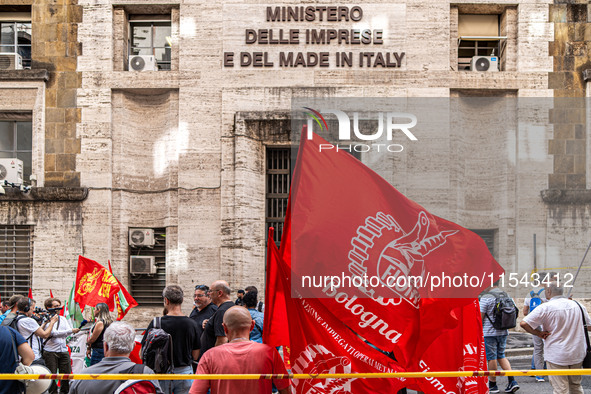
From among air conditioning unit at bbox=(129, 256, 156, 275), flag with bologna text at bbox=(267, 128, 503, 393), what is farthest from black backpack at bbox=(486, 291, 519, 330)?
air conditioning unit at bbox=(129, 256, 156, 275)

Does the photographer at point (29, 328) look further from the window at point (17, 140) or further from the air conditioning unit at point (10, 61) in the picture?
the air conditioning unit at point (10, 61)

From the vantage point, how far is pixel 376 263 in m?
4.68

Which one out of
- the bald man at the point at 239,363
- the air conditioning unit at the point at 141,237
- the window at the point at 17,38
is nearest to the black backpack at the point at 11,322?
the bald man at the point at 239,363

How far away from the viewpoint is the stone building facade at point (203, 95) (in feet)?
52.7

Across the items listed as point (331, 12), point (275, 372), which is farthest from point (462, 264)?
point (331, 12)

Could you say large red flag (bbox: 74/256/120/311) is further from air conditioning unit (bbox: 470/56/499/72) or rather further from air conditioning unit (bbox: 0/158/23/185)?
air conditioning unit (bbox: 470/56/499/72)

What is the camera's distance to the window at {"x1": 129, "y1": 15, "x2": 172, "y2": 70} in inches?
679

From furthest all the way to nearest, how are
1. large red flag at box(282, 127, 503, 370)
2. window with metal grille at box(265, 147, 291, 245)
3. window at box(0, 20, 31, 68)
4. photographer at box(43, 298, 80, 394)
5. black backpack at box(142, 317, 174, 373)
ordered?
1. window at box(0, 20, 31, 68)
2. window with metal grille at box(265, 147, 291, 245)
3. photographer at box(43, 298, 80, 394)
4. black backpack at box(142, 317, 174, 373)
5. large red flag at box(282, 127, 503, 370)

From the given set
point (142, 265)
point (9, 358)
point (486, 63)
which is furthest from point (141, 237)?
point (9, 358)

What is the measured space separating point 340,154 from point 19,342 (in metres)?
3.22

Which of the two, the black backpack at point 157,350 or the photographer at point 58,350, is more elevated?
the black backpack at point 157,350

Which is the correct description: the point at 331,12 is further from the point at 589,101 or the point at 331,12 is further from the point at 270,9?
the point at 589,101

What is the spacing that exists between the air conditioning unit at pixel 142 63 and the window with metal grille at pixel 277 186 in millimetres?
3837

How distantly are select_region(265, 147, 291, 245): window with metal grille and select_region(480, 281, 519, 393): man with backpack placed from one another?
809cm
